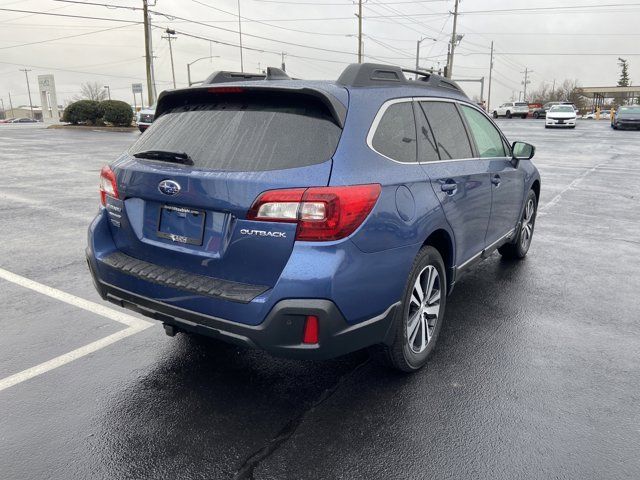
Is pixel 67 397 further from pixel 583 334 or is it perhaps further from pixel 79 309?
pixel 583 334

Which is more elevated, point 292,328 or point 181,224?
point 181,224

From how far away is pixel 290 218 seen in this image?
8.36 ft

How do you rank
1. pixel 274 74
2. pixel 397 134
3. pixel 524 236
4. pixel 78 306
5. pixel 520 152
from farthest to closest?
pixel 524 236 → pixel 520 152 → pixel 78 306 → pixel 274 74 → pixel 397 134

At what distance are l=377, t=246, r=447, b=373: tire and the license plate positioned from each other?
1195 mm

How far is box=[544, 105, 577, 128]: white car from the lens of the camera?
117 feet

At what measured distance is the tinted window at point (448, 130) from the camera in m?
3.68

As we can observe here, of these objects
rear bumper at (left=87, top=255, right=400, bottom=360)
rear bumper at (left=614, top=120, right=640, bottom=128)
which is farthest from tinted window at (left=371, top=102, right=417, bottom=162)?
rear bumper at (left=614, top=120, right=640, bottom=128)

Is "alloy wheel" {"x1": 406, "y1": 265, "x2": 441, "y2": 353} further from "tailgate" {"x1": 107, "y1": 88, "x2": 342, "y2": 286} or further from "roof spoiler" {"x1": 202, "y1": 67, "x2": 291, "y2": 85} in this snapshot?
"roof spoiler" {"x1": 202, "y1": 67, "x2": 291, "y2": 85}

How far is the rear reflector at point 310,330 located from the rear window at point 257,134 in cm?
77

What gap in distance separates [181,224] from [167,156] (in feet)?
1.49

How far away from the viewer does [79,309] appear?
14.3 ft

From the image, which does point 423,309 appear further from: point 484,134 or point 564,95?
point 564,95

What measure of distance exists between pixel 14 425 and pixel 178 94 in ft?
6.92

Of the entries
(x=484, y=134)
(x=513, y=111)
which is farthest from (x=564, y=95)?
(x=484, y=134)
